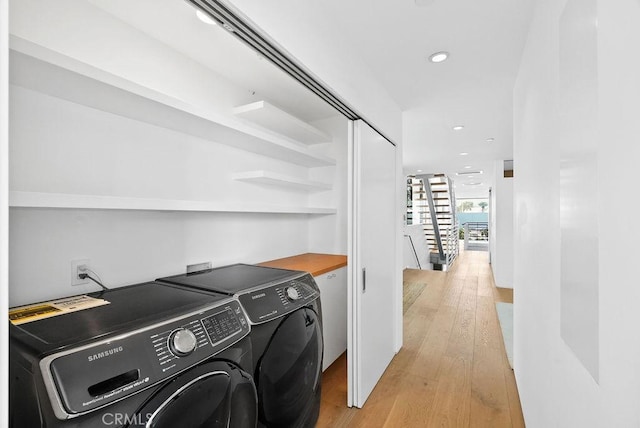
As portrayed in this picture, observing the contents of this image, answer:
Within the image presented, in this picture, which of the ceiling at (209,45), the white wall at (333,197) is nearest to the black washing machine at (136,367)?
the ceiling at (209,45)

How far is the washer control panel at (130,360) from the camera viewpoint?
2.25ft

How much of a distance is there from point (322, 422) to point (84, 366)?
1.63 metres

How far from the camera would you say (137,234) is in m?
1.58

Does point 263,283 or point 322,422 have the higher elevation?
point 263,283

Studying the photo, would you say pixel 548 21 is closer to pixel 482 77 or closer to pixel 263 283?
pixel 482 77

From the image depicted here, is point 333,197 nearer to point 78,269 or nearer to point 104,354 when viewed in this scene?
point 78,269

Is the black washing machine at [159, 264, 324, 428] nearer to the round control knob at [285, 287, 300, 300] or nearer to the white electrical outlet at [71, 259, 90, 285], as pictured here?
the round control knob at [285, 287, 300, 300]

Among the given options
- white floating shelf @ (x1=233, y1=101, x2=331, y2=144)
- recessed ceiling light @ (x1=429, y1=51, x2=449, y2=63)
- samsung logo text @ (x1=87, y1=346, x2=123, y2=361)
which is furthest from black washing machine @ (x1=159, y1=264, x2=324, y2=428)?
recessed ceiling light @ (x1=429, y1=51, x2=449, y2=63)

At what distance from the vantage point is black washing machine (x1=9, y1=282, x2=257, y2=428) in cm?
69

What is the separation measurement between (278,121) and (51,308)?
1.77m

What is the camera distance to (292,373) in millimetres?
1432

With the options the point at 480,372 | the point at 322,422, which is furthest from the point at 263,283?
the point at 480,372

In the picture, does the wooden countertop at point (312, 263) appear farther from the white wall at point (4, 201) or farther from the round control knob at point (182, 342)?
the white wall at point (4, 201)

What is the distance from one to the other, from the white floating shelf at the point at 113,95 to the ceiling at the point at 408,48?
0.45 meters
